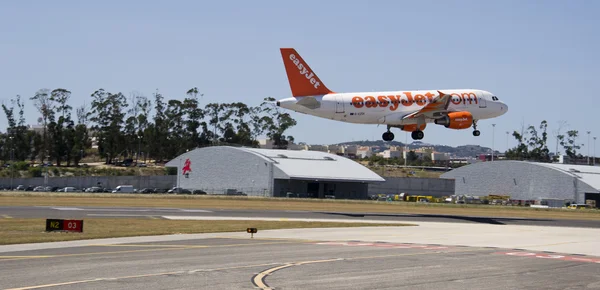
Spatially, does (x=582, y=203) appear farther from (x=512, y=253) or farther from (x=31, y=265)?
(x=31, y=265)

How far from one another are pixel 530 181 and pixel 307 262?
93.9m

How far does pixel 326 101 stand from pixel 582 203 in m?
66.9

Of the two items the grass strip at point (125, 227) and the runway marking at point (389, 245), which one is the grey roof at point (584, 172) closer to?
the grass strip at point (125, 227)

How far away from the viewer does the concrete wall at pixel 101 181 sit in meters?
120

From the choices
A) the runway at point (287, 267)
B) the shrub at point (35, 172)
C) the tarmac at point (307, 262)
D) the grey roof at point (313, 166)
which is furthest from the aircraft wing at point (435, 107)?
the shrub at point (35, 172)

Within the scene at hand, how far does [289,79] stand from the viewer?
53.4 m

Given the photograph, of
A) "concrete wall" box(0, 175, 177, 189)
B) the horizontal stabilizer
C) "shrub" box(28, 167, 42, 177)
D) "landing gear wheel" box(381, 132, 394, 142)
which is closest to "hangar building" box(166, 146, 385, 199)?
"concrete wall" box(0, 175, 177, 189)

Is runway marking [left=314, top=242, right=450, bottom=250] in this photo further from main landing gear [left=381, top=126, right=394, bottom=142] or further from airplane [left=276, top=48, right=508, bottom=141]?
main landing gear [left=381, top=126, right=394, bottom=142]

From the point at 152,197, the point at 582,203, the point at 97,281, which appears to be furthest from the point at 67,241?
the point at 582,203

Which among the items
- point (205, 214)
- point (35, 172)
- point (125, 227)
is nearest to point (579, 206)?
point (205, 214)

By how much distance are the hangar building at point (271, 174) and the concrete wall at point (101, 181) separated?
7.10 meters

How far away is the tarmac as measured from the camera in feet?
70.2

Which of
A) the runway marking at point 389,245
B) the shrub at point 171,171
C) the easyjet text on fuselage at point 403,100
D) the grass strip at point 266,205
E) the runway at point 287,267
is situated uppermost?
the easyjet text on fuselage at point 403,100

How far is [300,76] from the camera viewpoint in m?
53.5
